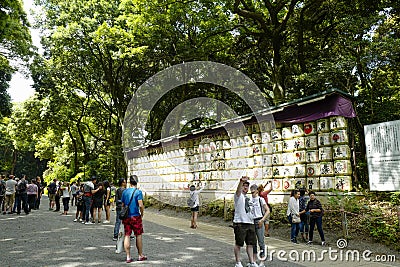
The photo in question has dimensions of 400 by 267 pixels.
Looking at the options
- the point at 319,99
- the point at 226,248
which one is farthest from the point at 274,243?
the point at 319,99

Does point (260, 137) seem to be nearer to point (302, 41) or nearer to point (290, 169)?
point (290, 169)

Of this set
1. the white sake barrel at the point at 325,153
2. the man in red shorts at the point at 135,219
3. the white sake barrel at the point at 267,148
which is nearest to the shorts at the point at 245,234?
the man in red shorts at the point at 135,219

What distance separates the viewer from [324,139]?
11.2 metres

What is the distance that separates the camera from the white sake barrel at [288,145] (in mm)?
12242

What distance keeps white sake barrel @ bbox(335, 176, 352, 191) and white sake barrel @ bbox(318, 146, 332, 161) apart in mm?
708

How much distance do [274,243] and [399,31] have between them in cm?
1016

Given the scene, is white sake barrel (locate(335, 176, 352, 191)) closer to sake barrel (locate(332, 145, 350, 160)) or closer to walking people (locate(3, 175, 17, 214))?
sake barrel (locate(332, 145, 350, 160))

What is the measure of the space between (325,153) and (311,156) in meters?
0.55

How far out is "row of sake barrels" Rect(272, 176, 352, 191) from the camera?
1038cm

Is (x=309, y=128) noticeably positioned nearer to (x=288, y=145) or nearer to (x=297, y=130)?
(x=297, y=130)

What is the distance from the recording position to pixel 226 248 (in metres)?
8.88

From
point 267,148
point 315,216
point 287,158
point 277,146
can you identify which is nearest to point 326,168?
point 287,158
